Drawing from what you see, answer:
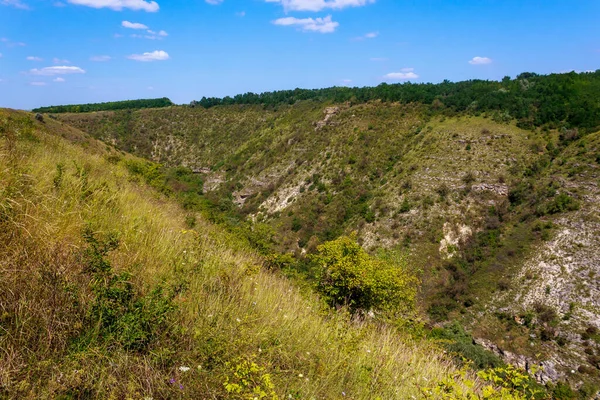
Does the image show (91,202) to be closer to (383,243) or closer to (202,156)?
(383,243)

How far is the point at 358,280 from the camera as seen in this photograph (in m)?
13.2

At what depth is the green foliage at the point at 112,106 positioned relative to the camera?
113 meters

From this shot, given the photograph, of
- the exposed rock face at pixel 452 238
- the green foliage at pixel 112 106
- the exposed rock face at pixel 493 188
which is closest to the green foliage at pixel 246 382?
the exposed rock face at pixel 452 238

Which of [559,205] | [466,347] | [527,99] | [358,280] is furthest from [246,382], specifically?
[527,99]

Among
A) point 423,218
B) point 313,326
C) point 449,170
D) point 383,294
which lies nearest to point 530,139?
point 449,170

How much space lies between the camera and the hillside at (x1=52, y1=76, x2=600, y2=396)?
86.3 ft

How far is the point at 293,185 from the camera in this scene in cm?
5975

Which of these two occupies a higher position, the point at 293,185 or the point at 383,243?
the point at 293,185

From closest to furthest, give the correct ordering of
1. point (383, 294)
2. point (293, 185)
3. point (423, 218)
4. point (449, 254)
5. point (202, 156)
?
point (383, 294)
point (449, 254)
point (423, 218)
point (293, 185)
point (202, 156)

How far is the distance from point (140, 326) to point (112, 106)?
14302 cm

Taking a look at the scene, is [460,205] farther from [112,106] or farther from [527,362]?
[112,106]

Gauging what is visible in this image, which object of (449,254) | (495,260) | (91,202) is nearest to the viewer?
(91,202)

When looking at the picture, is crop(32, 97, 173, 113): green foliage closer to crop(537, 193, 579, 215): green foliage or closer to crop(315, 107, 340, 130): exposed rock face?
crop(315, 107, 340, 130): exposed rock face

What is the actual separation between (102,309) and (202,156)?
9231 cm
